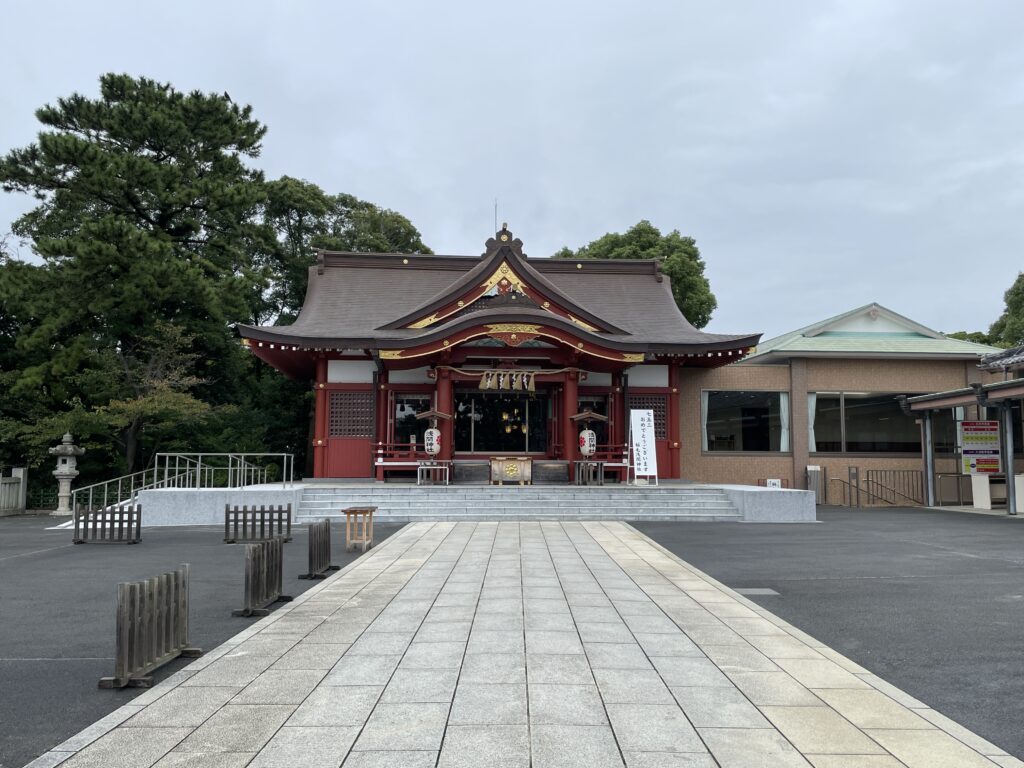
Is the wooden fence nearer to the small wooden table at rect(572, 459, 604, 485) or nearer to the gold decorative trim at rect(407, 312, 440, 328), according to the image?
the gold decorative trim at rect(407, 312, 440, 328)

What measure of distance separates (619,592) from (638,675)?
2878 millimetres

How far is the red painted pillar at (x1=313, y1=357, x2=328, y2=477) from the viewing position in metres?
19.2

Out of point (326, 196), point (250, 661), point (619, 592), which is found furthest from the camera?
point (326, 196)

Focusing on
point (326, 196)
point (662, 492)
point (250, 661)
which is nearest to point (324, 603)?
point (250, 661)

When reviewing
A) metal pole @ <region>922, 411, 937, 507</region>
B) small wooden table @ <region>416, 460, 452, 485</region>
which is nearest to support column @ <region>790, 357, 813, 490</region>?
metal pole @ <region>922, 411, 937, 507</region>

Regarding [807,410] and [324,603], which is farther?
[807,410]

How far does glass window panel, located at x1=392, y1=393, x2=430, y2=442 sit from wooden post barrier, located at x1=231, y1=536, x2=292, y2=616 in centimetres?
1209

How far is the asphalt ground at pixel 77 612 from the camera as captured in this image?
418 centimetres

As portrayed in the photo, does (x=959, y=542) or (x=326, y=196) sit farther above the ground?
(x=326, y=196)

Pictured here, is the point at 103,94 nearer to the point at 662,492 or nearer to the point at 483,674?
the point at 662,492

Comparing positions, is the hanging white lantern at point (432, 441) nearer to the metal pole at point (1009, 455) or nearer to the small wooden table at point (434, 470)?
the small wooden table at point (434, 470)

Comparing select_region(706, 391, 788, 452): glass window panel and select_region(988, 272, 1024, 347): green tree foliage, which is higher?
select_region(988, 272, 1024, 347): green tree foliage

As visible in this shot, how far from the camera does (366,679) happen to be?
4.59 metres

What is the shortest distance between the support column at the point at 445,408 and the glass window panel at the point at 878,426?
39.0 feet
